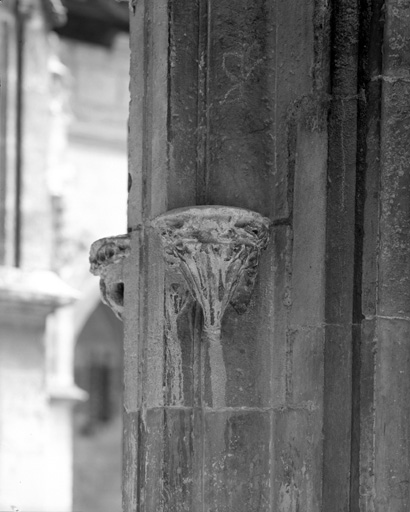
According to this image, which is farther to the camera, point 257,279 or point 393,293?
point 257,279

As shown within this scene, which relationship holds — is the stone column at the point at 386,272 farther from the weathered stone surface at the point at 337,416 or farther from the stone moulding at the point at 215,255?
the stone moulding at the point at 215,255

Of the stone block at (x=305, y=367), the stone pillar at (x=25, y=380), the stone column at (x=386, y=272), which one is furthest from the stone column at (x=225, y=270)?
the stone pillar at (x=25, y=380)

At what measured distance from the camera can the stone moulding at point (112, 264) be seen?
13.2 feet

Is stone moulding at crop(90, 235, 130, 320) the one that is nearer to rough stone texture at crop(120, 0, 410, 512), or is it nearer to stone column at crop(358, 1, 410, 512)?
rough stone texture at crop(120, 0, 410, 512)

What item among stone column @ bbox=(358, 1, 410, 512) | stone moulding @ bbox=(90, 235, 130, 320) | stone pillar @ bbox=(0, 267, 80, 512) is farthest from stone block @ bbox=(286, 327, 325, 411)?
stone pillar @ bbox=(0, 267, 80, 512)

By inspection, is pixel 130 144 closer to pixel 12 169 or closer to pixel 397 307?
pixel 397 307

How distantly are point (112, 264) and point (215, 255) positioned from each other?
43 cm

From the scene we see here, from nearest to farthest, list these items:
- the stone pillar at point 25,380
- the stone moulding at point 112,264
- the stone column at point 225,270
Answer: the stone column at point 225,270
the stone moulding at point 112,264
the stone pillar at point 25,380

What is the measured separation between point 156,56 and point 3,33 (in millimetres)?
6645

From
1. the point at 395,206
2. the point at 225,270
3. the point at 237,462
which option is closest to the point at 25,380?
the point at 237,462

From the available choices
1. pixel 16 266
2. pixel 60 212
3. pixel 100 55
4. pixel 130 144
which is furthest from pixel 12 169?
pixel 100 55

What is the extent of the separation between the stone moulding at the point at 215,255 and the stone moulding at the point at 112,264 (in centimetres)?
23

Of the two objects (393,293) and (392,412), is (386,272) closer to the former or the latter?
(393,293)

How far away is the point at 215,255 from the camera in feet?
12.2
